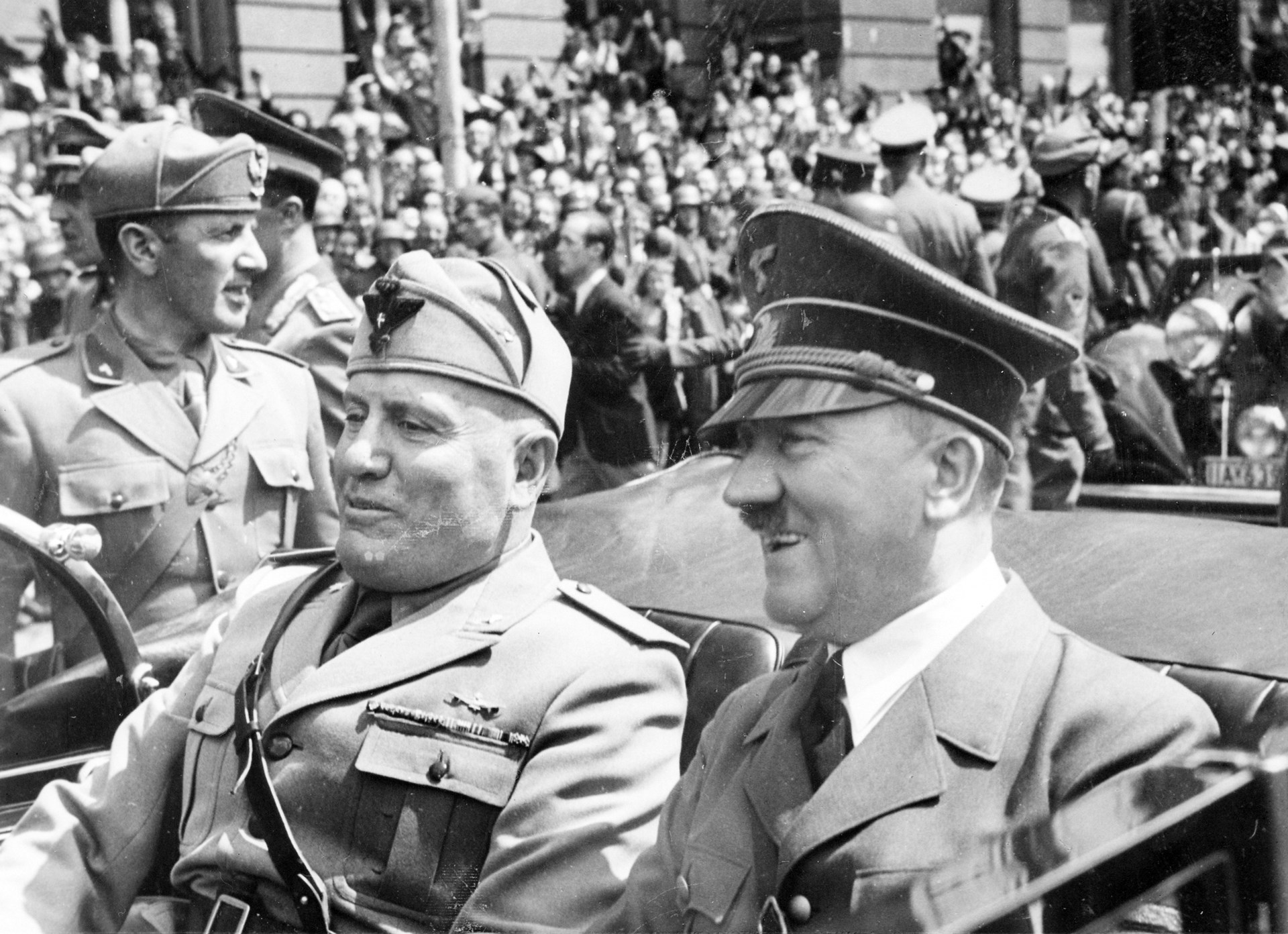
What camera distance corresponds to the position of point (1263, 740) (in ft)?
6.75

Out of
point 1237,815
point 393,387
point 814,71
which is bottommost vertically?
point 1237,815

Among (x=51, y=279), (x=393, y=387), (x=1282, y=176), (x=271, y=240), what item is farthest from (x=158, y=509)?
(x=1282, y=176)

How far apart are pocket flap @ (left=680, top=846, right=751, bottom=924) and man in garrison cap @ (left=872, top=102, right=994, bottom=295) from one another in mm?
726

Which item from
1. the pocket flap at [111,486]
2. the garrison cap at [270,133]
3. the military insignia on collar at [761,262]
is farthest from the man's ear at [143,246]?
the military insignia on collar at [761,262]

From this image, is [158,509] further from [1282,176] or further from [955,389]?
[1282,176]

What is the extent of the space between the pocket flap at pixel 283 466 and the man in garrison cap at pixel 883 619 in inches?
86.3

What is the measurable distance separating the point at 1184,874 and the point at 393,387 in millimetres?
1387

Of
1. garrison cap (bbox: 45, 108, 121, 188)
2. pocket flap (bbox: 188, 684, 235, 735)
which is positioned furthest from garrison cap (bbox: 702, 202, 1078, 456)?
garrison cap (bbox: 45, 108, 121, 188)

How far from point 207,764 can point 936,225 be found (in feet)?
4.31

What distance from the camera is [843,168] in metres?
3.83

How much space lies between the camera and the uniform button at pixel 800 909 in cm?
172

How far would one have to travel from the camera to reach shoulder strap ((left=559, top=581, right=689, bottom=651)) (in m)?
2.40

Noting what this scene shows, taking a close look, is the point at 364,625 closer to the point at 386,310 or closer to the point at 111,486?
Answer: the point at 386,310

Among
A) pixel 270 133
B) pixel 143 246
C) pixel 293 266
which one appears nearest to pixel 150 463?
pixel 143 246
